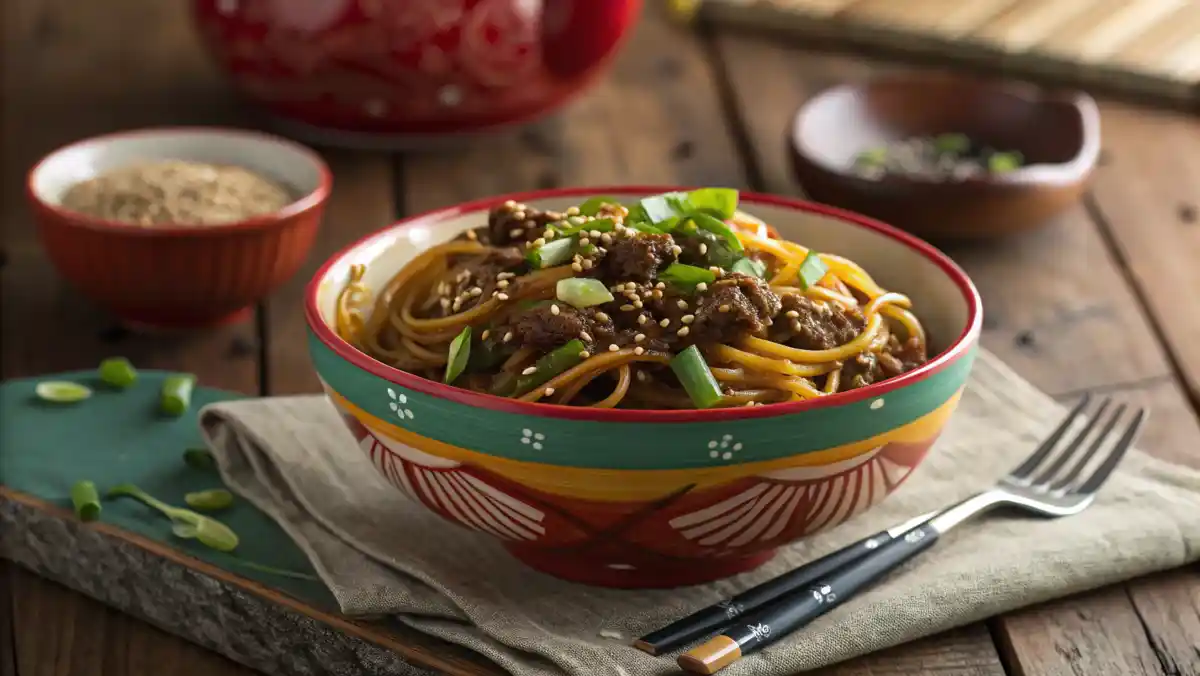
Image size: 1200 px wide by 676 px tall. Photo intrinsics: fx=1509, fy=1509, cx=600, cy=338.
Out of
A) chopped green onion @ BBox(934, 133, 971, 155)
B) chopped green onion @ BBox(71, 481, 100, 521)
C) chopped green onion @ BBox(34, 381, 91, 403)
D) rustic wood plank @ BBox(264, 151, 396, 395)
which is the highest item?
chopped green onion @ BBox(934, 133, 971, 155)

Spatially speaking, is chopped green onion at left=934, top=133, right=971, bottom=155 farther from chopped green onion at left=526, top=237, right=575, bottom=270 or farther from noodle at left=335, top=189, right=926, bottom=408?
chopped green onion at left=526, top=237, right=575, bottom=270

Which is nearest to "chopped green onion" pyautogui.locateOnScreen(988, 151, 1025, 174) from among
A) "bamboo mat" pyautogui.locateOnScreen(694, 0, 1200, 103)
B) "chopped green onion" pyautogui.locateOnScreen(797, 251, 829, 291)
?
"bamboo mat" pyautogui.locateOnScreen(694, 0, 1200, 103)

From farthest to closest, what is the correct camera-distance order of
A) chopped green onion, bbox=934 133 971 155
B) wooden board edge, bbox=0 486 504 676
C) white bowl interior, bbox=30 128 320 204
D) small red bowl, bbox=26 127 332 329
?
1. chopped green onion, bbox=934 133 971 155
2. white bowl interior, bbox=30 128 320 204
3. small red bowl, bbox=26 127 332 329
4. wooden board edge, bbox=0 486 504 676

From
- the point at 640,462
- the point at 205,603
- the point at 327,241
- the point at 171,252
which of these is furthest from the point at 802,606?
the point at 327,241

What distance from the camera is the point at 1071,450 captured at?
81.7 inches

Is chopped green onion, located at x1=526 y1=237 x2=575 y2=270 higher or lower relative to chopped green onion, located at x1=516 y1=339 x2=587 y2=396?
higher

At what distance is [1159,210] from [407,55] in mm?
1598

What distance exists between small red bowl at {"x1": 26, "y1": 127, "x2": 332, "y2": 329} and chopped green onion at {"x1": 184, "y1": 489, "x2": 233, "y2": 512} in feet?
2.05

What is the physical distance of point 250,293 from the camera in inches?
101

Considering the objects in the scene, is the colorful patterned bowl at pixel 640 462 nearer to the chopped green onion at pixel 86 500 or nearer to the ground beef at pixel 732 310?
the ground beef at pixel 732 310

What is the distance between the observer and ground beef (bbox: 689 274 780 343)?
1679mm

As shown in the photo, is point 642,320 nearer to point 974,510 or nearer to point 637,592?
point 637,592

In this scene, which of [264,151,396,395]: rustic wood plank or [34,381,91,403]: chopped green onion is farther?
[264,151,396,395]: rustic wood plank

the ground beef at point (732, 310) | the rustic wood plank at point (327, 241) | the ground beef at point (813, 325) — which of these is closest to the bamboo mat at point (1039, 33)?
the rustic wood plank at point (327, 241)
